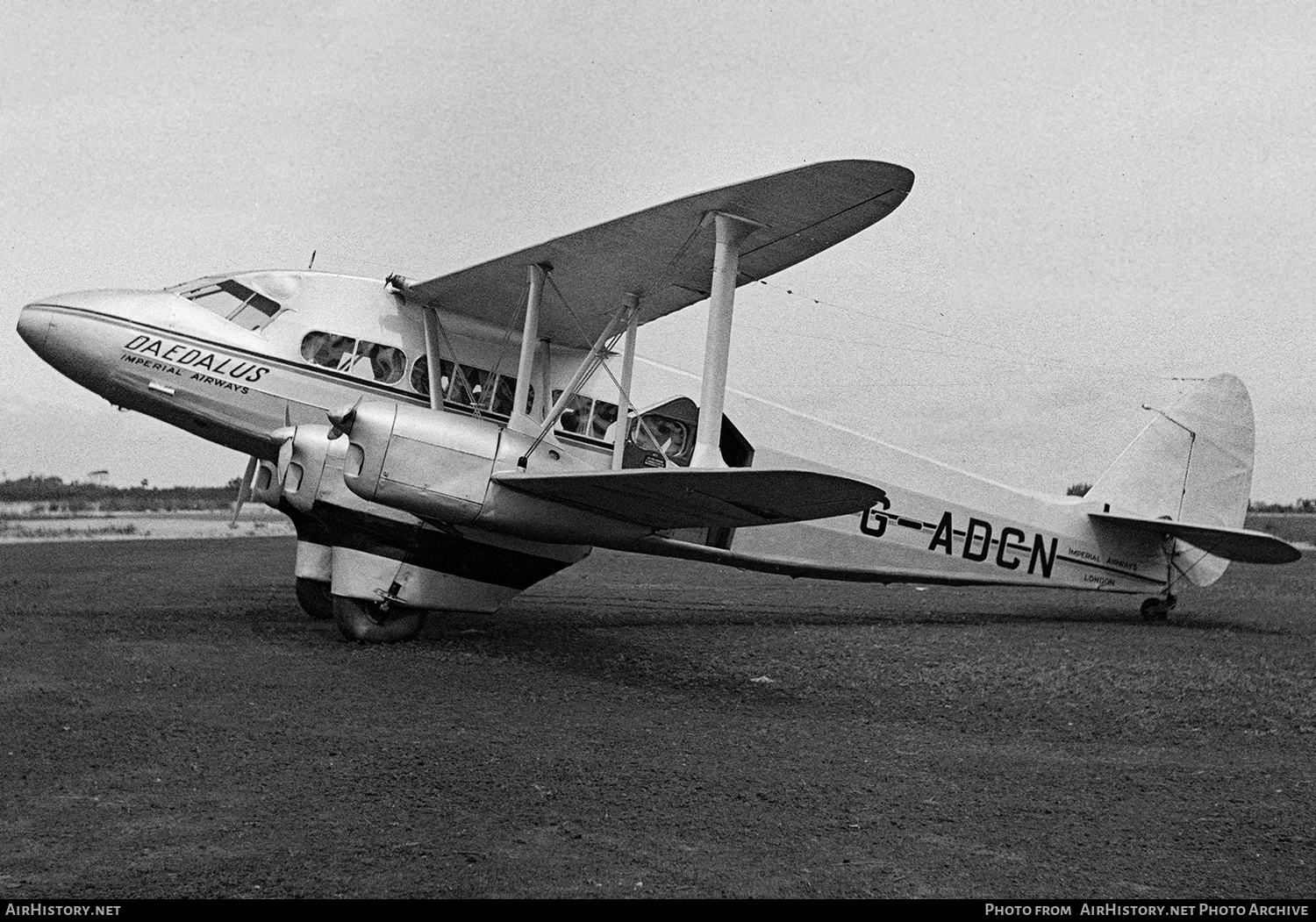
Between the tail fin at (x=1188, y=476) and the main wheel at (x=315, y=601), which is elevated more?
the tail fin at (x=1188, y=476)

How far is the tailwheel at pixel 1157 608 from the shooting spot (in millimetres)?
14633

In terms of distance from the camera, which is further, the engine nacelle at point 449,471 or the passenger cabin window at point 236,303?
the passenger cabin window at point 236,303

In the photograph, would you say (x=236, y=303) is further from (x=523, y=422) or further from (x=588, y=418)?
(x=588, y=418)

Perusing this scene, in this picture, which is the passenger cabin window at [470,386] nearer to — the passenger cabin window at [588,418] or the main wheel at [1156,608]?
the passenger cabin window at [588,418]

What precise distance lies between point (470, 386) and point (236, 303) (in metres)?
2.55

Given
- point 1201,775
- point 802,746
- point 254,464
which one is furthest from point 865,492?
point 254,464

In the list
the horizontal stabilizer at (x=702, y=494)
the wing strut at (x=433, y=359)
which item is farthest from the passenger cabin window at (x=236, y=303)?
the horizontal stabilizer at (x=702, y=494)

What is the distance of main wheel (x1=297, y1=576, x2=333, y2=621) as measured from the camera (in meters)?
12.0

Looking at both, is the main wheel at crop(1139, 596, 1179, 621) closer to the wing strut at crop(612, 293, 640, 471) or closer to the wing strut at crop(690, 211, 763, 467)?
the wing strut at crop(612, 293, 640, 471)

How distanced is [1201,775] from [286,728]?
5.35m

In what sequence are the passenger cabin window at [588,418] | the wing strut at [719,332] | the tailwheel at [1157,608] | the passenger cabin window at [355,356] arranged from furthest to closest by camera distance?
the tailwheel at [1157,608] → the passenger cabin window at [588,418] → the passenger cabin window at [355,356] → the wing strut at [719,332]

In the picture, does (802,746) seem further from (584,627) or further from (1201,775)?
(584,627)

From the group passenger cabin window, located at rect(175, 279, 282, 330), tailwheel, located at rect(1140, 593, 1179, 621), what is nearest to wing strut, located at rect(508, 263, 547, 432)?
passenger cabin window, located at rect(175, 279, 282, 330)

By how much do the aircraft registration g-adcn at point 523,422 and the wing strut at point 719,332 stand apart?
0.8 inches
